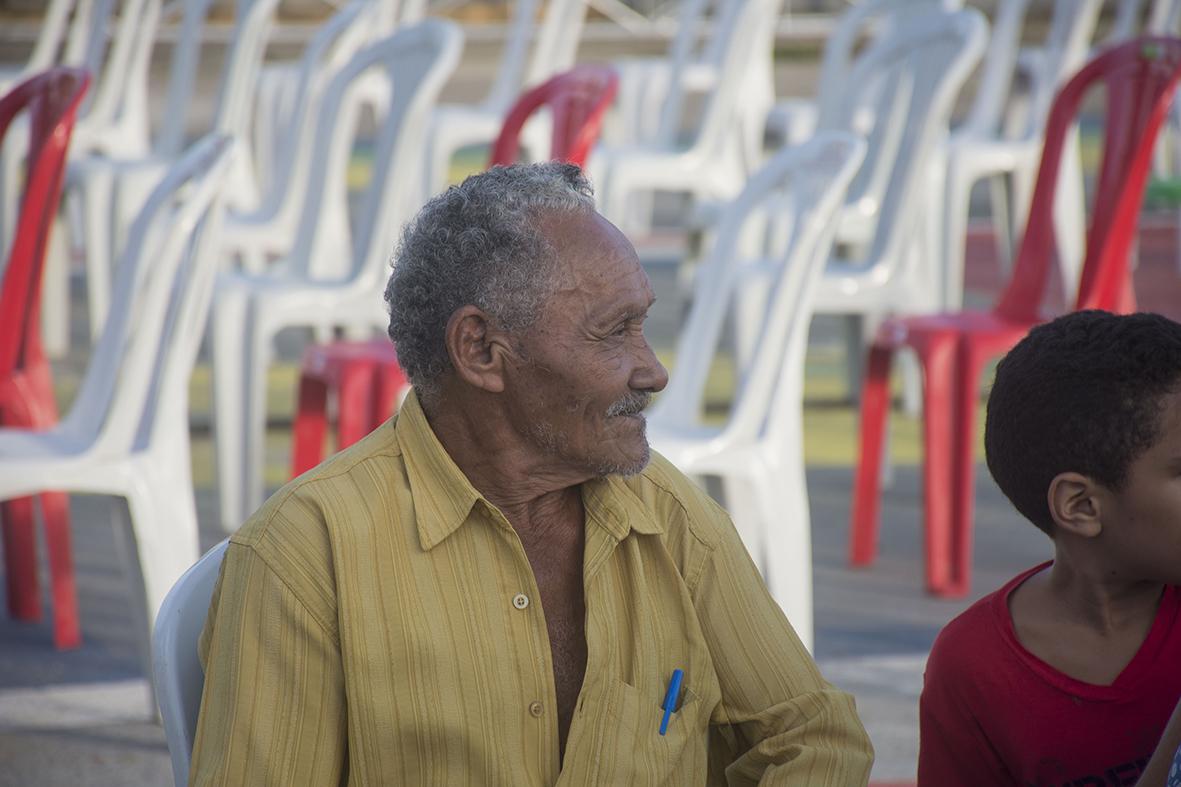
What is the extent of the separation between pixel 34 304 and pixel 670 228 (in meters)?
7.12

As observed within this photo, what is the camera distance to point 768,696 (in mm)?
1762

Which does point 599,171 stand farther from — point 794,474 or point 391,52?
point 794,474

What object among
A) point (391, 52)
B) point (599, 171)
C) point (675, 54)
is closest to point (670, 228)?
point (675, 54)

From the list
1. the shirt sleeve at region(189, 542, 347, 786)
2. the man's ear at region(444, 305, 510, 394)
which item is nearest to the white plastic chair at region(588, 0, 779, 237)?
the man's ear at region(444, 305, 510, 394)

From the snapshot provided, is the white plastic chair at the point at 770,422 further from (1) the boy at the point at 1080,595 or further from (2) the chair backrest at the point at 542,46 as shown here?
(2) the chair backrest at the point at 542,46

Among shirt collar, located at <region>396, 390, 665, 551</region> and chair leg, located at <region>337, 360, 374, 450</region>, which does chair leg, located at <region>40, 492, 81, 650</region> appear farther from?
shirt collar, located at <region>396, 390, 665, 551</region>

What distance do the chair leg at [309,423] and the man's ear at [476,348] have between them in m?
2.47

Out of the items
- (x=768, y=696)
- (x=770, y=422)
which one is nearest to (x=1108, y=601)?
(x=768, y=696)

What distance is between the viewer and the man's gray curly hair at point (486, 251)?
5.56 feet

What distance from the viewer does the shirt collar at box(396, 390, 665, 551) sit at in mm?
1678

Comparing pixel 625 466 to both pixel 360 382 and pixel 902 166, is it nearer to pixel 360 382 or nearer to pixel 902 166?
pixel 360 382

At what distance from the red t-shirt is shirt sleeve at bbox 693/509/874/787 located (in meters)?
0.11

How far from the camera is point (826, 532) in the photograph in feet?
15.5

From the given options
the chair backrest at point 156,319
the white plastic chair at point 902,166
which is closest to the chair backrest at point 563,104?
the white plastic chair at point 902,166
